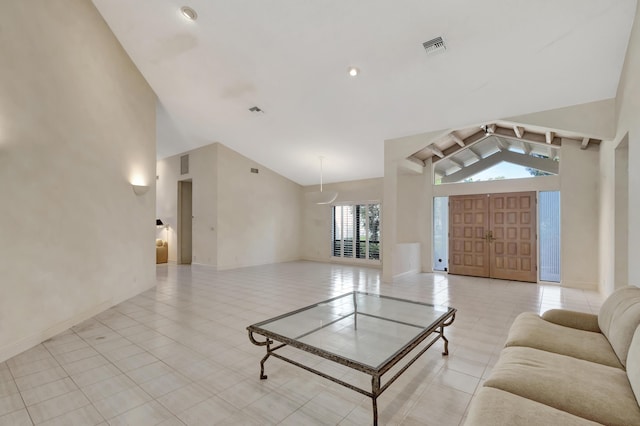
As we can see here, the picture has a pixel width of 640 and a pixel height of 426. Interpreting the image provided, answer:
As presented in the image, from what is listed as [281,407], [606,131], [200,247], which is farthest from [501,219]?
[200,247]

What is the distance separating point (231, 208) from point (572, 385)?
8.07 metres

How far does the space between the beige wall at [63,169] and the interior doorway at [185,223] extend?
13.5ft

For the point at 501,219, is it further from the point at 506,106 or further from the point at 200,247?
the point at 200,247

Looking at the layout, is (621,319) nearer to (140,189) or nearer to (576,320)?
(576,320)

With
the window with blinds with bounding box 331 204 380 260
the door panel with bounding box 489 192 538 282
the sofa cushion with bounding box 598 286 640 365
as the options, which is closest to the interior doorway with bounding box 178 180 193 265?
the window with blinds with bounding box 331 204 380 260

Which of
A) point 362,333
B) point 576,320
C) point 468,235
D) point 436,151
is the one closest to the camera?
point 576,320

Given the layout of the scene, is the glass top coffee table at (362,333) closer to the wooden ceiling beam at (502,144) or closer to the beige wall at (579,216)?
the beige wall at (579,216)

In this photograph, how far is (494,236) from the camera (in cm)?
714

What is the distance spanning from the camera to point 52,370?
2.63m

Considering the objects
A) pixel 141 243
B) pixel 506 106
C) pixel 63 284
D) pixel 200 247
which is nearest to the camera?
pixel 63 284

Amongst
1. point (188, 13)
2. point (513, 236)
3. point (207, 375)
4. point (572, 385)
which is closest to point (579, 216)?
point (513, 236)

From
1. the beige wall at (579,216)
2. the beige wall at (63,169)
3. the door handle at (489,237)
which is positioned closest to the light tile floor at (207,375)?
the beige wall at (63,169)

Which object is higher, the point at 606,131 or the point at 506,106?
the point at 506,106

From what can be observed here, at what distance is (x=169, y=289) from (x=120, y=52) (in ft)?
14.1
